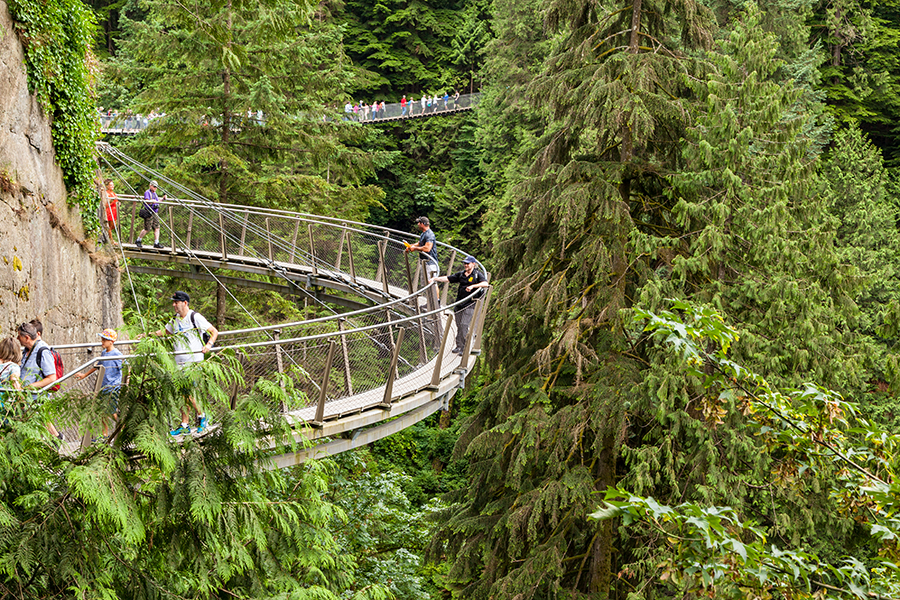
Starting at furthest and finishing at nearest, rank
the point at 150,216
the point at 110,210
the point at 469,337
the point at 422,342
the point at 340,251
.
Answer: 1. the point at 150,216
2. the point at 340,251
3. the point at 110,210
4. the point at 469,337
5. the point at 422,342

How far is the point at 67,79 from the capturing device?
10344 mm

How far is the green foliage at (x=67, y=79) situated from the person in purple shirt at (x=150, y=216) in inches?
116

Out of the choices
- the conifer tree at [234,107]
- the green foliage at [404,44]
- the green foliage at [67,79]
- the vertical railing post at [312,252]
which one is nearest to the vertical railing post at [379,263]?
the vertical railing post at [312,252]

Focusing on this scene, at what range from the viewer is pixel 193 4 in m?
16.4

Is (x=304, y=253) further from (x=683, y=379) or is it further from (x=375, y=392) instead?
(x=683, y=379)

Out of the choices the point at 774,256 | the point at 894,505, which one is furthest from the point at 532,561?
the point at 894,505

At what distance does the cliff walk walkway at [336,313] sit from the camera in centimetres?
823

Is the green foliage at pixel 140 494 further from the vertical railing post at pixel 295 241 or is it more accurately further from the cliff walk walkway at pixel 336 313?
the vertical railing post at pixel 295 241

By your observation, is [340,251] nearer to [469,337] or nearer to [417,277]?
[417,277]

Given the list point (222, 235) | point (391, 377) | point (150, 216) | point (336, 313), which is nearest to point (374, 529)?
point (336, 313)

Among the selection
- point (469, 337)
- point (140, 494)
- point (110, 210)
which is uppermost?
point (140, 494)

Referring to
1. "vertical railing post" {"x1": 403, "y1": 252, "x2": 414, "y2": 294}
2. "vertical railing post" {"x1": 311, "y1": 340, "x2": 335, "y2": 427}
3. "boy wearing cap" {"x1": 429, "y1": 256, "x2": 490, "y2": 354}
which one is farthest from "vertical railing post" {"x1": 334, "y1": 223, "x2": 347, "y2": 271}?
"vertical railing post" {"x1": 311, "y1": 340, "x2": 335, "y2": 427}

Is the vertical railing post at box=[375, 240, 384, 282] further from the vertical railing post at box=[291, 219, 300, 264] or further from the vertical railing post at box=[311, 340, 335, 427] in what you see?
the vertical railing post at box=[311, 340, 335, 427]

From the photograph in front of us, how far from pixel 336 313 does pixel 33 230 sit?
637cm
